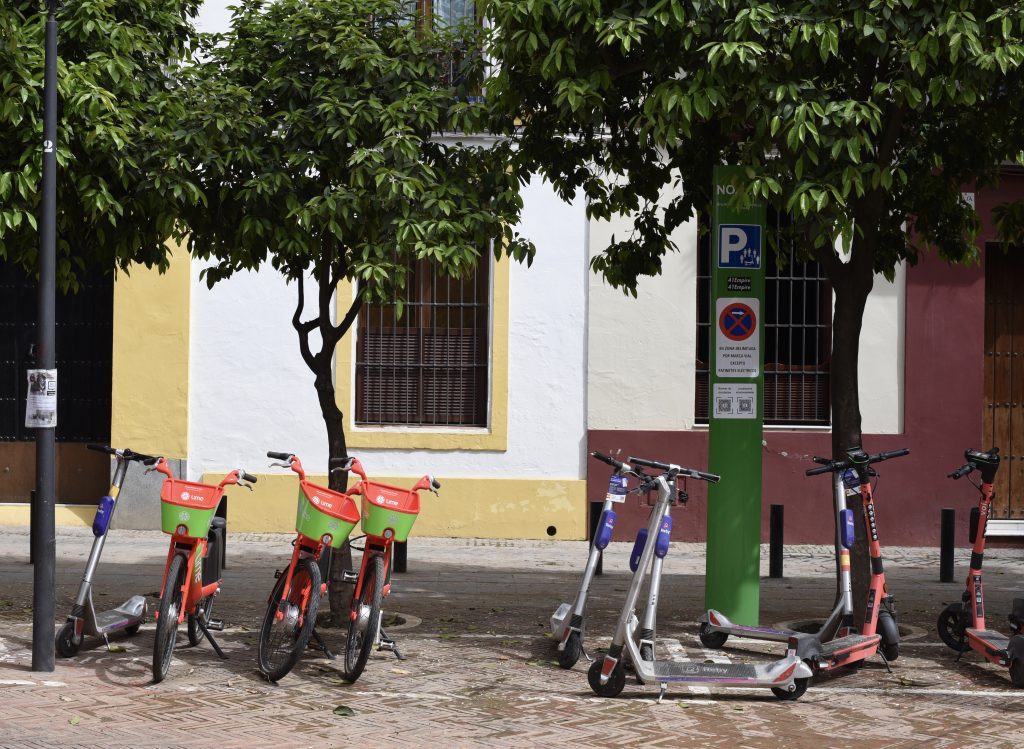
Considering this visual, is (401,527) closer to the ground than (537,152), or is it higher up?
closer to the ground

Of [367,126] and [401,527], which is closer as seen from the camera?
[401,527]

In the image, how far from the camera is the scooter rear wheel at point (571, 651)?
755 cm

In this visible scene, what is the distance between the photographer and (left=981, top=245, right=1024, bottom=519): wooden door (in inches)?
583

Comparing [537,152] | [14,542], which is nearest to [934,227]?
[537,152]

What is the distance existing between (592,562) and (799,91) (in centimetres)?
292

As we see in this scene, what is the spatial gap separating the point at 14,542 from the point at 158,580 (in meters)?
2.95

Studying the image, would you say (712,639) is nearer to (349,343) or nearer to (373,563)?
(373,563)

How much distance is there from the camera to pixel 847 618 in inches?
303

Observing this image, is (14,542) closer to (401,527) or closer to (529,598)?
(529,598)

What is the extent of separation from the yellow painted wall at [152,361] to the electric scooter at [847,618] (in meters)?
8.06

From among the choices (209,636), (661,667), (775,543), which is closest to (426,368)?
(775,543)

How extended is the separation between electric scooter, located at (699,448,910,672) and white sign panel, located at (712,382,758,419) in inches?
30.5

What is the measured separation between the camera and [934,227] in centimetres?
1002

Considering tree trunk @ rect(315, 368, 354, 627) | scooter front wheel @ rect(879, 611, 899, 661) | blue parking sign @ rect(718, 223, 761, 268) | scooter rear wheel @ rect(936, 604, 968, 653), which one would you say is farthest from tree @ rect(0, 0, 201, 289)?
scooter rear wheel @ rect(936, 604, 968, 653)
